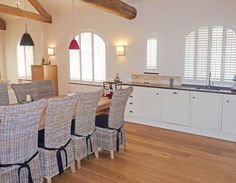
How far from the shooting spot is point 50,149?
2941mm

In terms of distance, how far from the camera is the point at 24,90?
4363 millimetres

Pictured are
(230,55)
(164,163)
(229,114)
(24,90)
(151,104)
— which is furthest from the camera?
(151,104)

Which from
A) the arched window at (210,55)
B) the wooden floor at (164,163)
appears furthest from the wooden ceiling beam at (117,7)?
the wooden floor at (164,163)

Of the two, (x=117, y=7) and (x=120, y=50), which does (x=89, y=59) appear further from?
(x=117, y=7)

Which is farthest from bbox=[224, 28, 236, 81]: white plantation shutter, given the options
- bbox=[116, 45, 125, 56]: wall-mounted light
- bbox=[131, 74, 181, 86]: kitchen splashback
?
bbox=[116, 45, 125, 56]: wall-mounted light

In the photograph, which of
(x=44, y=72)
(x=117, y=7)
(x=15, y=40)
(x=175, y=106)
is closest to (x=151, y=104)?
(x=175, y=106)

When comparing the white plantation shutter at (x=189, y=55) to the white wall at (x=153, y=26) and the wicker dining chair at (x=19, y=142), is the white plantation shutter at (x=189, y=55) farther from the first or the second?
the wicker dining chair at (x=19, y=142)

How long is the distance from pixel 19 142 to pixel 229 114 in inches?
147

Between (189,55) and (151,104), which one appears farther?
(151,104)

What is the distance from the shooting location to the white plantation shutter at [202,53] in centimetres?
512

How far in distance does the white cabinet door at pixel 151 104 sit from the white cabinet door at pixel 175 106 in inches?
4.8

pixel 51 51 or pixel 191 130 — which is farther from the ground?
pixel 51 51

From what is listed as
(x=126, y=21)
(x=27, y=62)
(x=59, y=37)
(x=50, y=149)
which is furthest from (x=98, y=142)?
(x=27, y=62)

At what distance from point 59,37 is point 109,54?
2082 millimetres
